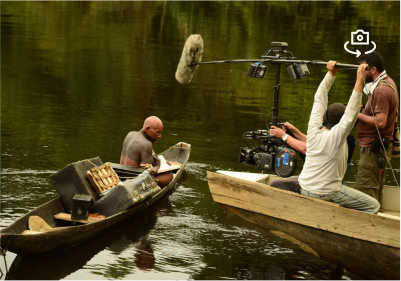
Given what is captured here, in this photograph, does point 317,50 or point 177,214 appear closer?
point 177,214

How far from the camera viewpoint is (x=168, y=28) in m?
32.2

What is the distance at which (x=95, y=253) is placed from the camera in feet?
27.2

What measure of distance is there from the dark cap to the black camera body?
76cm

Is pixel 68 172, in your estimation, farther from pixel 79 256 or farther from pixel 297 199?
pixel 297 199

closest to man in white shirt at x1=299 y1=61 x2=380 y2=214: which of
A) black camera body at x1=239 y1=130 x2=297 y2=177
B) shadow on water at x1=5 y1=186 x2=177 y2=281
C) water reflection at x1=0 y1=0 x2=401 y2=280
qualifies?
black camera body at x1=239 y1=130 x2=297 y2=177

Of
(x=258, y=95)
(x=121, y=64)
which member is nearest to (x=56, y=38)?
(x=121, y=64)

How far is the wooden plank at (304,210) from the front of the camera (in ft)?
23.5

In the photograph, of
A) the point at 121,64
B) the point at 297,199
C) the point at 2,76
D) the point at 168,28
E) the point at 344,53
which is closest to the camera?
the point at 297,199

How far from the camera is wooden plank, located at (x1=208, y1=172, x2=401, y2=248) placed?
23.5 ft

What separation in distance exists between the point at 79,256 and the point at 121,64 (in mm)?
15139

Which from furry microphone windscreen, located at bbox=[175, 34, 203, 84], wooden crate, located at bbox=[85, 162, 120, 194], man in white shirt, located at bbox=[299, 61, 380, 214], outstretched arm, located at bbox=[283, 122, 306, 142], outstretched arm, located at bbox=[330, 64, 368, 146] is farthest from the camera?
furry microphone windscreen, located at bbox=[175, 34, 203, 84]

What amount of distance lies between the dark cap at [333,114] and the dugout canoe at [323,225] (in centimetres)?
85

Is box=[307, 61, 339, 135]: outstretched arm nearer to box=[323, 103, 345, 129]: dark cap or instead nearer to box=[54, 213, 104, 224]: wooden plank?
box=[323, 103, 345, 129]: dark cap

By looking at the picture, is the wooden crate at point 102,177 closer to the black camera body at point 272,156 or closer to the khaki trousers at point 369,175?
the black camera body at point 272,156
